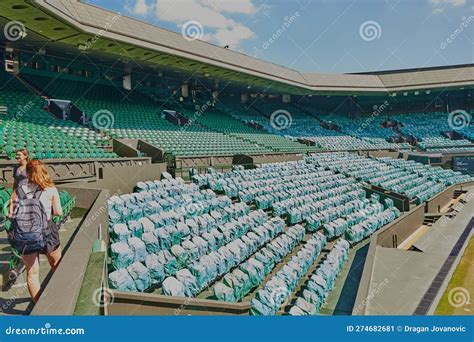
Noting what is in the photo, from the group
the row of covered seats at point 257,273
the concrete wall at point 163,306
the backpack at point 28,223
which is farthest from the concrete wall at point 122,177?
the backpack at point 28,223

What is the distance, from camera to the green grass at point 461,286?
25.9 feet

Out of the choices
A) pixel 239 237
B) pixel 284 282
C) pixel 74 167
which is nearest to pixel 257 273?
pixel 284 282

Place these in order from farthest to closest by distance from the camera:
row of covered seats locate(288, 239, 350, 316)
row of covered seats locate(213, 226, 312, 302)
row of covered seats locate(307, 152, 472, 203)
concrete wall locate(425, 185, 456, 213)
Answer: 1. row of covered seats locate(307, 152, 472, 203)
2. concrete wall locate(425, 185, 456, 213)
3. row of covered seats locate(288, 239, 350, 316)
4. row of covered seats locate(213, 226, 312, 302)

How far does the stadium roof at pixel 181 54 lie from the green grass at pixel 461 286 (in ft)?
51.8

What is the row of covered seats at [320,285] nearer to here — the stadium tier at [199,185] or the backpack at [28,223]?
the stadium tier at [199,185]

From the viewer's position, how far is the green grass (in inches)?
311

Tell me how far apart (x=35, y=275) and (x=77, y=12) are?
17.6 meters

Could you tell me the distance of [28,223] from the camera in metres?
4.13

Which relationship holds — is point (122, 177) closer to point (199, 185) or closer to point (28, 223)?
point (199, 185)

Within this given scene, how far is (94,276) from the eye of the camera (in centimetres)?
461

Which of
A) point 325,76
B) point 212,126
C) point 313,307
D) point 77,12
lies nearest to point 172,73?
point 212,126

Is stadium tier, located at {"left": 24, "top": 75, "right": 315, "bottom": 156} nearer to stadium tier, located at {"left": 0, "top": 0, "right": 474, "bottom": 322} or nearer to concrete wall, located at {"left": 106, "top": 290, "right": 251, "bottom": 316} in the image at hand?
stadium tier, located at {"left": 0, "top": 0, "right": 474, "bottom": 322}

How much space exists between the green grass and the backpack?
767 cm

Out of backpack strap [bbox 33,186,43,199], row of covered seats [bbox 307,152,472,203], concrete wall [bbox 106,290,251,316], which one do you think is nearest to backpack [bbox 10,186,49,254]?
backpack strap [bbox 33,186,43,199]
